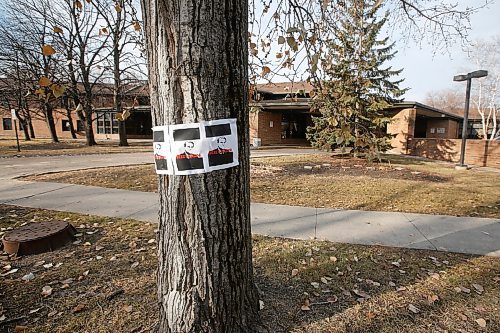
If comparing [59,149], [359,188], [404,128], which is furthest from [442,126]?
[59,149]

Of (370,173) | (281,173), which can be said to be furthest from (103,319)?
(370,173)

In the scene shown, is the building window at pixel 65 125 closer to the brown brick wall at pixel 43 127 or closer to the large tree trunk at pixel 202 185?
the brown brick wall at pixel 43 127

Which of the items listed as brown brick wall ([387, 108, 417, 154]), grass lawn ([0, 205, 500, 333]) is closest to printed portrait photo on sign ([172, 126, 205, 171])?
grass lawn ([0, 205, 500, 333])

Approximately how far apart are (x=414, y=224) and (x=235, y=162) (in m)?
4.06

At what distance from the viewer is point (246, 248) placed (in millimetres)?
1928

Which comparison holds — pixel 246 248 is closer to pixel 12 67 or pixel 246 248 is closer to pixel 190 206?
pixel 190 206

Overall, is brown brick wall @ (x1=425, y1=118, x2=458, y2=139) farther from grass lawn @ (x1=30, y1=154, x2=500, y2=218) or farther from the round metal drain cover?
the round metal drain cover

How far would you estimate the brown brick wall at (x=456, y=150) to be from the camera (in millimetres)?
13695

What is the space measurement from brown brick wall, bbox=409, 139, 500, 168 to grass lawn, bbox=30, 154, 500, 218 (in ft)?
18.1

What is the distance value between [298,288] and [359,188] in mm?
5304

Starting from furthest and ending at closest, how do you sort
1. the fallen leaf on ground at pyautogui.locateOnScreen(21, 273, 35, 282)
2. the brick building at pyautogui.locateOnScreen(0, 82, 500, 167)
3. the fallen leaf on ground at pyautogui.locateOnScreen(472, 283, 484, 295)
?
the brick building at pyautogui.locateOnScreen(0, 82, 500, 167)
the fallen leaf on ground at pyautogui.locateOnScreen(21, 273, 35, 282)
the fallen leaf on ground at pyautogui.locateOnScreen(472, 283, 484, 295)

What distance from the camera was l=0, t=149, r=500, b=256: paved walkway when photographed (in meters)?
3.86

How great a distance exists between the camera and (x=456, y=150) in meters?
16.0

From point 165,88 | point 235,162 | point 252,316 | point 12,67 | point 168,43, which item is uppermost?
point 12,67
